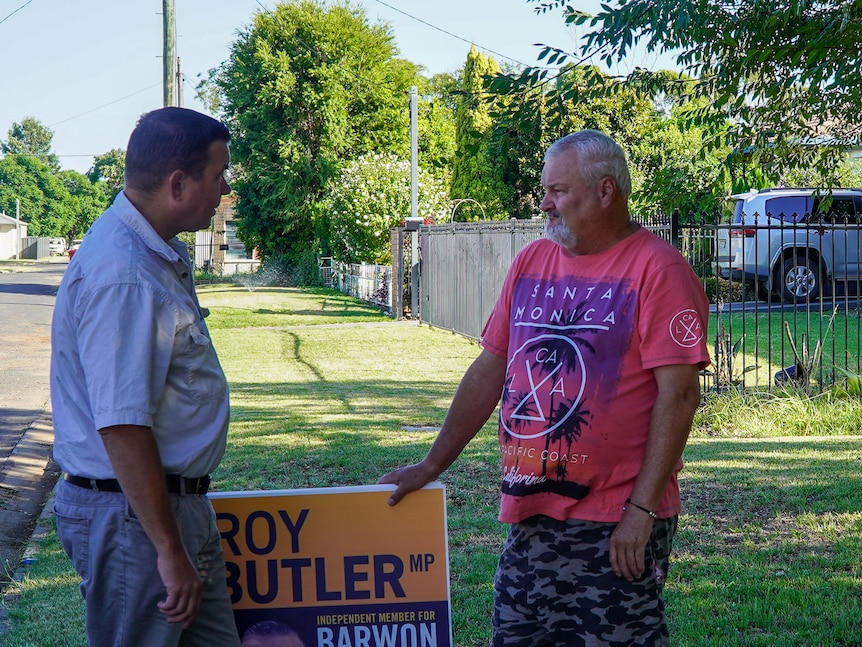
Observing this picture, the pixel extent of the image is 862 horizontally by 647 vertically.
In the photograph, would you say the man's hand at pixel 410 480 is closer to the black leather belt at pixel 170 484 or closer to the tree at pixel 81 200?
the black leather belt at pixel 170 484

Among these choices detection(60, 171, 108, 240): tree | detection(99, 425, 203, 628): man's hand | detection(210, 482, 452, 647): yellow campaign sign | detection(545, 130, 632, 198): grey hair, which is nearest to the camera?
detection(99, 425, 203, 628): man's hand

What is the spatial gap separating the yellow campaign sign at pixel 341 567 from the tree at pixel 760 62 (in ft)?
8.08

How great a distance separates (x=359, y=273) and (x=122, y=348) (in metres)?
27.2

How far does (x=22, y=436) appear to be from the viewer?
9.62 metres

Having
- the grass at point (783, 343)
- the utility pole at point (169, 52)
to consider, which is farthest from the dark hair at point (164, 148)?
the utility pole at point (169, 52)

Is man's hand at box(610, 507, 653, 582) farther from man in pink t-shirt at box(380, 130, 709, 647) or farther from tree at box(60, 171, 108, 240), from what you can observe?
tree at box(60, 171, 108, 240)

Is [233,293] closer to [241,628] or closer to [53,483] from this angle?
[53,483]

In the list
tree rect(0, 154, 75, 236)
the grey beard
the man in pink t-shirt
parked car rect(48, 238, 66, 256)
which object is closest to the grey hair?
the man in pink t-shirt

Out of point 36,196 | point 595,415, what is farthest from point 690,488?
point 36,196

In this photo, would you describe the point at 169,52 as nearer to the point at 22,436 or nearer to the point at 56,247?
the point at 22,436

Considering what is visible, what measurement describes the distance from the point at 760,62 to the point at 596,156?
2940 mm

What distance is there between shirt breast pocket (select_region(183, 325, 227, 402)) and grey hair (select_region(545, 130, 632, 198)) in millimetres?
1098

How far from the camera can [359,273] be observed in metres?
29.4

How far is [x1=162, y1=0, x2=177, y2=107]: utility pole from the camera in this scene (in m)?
18.0
